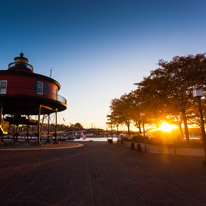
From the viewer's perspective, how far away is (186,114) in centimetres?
1966

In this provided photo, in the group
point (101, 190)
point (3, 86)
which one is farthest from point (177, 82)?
point (3, 86)

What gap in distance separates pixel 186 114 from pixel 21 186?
2009 centimetres

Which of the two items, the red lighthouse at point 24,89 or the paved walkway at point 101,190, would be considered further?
the red lighthouse at point 24,89

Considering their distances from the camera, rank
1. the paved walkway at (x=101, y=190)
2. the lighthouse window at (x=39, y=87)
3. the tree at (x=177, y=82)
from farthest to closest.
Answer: the lighthouse window at (x=39, y=87) → the tree at (x=177, y=82) → the paved walkway at (x=101, y=190)

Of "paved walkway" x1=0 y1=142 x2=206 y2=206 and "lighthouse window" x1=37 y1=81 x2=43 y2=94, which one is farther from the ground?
"lighthouse window" x1=37 y1=81 x2=43 y2=94

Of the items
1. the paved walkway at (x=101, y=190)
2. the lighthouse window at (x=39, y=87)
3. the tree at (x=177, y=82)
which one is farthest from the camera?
the lighthouse window at (x=39, y=87)

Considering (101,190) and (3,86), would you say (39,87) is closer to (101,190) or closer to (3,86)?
(3,86)

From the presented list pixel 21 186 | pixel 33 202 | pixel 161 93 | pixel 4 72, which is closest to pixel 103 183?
pixel 33 202

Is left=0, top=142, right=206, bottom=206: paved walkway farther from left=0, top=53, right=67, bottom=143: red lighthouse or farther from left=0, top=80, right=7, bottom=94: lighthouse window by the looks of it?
left=0, top=80, right=7, bottom=94: lighthouse window

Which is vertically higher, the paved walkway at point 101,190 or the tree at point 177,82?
the tree at point 177,82

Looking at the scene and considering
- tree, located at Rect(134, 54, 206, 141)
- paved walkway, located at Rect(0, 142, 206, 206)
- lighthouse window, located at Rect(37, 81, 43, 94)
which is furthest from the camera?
lighthouse window, located at Rect(37, 81, 43, 94)

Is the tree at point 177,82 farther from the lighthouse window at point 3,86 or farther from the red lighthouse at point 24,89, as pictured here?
the lighthouse window at point 3,86

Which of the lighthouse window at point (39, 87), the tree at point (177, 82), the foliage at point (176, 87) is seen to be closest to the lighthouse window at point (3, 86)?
the lighthouse window at point (39, 87)

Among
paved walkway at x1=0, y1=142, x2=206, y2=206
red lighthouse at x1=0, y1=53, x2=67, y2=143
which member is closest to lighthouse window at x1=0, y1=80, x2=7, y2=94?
red lighthouse at x1=0, y1=53, x2=67, y2=143
